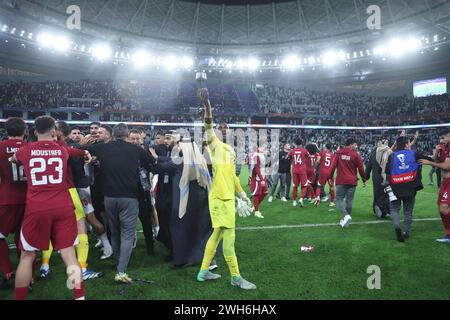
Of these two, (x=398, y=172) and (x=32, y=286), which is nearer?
Answer: (x=32, y=286)

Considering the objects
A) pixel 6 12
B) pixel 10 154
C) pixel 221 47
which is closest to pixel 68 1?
pixel 6 12

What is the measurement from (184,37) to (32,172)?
1374 inches

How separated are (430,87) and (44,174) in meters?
47.6

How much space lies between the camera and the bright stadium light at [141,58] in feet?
115

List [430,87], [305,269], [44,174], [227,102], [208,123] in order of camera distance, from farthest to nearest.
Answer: [227,102], [430,87], [305,269], [208,123], [44,174]

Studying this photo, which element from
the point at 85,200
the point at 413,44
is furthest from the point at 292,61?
the point at 85,200

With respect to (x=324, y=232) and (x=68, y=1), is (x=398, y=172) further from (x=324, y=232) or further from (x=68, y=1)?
(x=68, y=1)

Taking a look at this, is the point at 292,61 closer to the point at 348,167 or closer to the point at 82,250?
the point at 348,167

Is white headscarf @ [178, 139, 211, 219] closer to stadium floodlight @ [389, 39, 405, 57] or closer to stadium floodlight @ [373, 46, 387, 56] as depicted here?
stadium floodlight @ [389, 39, 405, 57]

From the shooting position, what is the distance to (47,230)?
3.41 metres

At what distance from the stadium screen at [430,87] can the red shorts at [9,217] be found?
4686 cm
